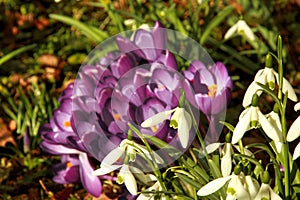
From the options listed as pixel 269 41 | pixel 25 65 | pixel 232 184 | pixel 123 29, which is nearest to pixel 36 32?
pixel 25 65

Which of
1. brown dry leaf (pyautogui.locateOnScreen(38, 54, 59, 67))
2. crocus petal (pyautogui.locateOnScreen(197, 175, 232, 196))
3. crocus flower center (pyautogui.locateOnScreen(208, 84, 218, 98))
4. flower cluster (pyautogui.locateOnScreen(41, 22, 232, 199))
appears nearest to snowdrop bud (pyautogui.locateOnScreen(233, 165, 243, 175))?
crocus petal (pyautogui.locateOnScreen(197, 175, 232, 196))

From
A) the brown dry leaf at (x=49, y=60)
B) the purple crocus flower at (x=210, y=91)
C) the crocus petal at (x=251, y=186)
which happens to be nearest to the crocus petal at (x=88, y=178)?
the purple crocus flower at (x=210, y=91)

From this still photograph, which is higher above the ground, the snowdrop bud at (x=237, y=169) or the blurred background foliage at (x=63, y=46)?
the snowdrop bud at (x=237, y=169)

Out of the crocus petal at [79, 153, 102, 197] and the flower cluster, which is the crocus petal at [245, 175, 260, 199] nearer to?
the flower cluster

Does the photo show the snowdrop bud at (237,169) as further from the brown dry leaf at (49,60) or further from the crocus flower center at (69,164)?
the brown dry leaf at (49,60)

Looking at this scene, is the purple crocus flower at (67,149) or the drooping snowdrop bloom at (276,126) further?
the purple crocus flower at (67,149)

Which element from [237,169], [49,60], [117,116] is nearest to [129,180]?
[237,169]

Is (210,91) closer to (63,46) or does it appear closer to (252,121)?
(252,121)
